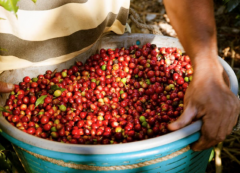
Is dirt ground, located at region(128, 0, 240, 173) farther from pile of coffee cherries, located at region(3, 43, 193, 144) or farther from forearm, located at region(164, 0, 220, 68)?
forearm, located at region(164, 0, 220, 68)

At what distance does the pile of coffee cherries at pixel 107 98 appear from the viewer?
1.83m

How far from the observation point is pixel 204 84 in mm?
1425

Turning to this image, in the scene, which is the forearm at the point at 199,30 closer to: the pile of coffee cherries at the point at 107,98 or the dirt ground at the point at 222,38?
the pile of coffee cherries at the point at 107,98

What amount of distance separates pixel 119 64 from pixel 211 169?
150 centimetres

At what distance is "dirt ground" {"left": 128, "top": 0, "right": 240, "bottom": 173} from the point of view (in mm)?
2660

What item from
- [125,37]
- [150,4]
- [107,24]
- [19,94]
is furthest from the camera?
[150,4]

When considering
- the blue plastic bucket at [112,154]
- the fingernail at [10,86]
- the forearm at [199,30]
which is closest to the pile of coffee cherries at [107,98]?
the fingernail at [10,86]

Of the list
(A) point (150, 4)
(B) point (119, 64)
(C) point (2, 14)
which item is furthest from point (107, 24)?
(A) point (150, 4)

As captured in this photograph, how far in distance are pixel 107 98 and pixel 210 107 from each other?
1.01 m

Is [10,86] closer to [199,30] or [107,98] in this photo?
[107,98]

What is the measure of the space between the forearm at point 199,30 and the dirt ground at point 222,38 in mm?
1369

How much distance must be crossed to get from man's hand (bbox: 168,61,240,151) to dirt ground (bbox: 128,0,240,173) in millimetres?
1316

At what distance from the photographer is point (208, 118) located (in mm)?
1360

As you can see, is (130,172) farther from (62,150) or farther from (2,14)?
(2,14)
